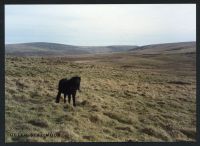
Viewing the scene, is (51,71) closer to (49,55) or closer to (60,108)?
(49,55)

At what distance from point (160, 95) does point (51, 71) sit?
9.39 feet

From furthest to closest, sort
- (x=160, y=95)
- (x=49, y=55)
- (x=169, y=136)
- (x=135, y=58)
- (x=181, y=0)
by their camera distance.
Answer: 1. (x=135, y=58)
2. (x=49, y=55)
3. (x=160, y=95)
4. (x=169, y=136)
5. (x=181, y=0)

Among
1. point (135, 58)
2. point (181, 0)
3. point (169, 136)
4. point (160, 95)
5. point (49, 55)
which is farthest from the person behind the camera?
point (135, 58)

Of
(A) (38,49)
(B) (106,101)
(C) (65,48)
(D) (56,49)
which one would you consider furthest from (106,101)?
(A) (38,49)

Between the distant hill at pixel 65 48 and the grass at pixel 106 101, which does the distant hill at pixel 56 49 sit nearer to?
the distant hill at pixel 65 48

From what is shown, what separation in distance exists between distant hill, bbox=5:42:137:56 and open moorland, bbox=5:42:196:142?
528 mm

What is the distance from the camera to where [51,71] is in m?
10.4

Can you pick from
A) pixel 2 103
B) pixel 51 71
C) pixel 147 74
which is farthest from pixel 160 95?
pixel 2 103

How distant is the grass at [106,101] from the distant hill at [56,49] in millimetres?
467

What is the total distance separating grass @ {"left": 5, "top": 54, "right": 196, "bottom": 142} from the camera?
8.29 meters

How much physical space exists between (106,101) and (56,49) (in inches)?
68.5

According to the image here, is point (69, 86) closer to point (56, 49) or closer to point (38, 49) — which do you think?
point (56, 49)

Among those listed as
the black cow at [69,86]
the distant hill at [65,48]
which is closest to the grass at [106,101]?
the black cow at [69,86]

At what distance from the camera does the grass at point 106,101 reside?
8.29 metres
